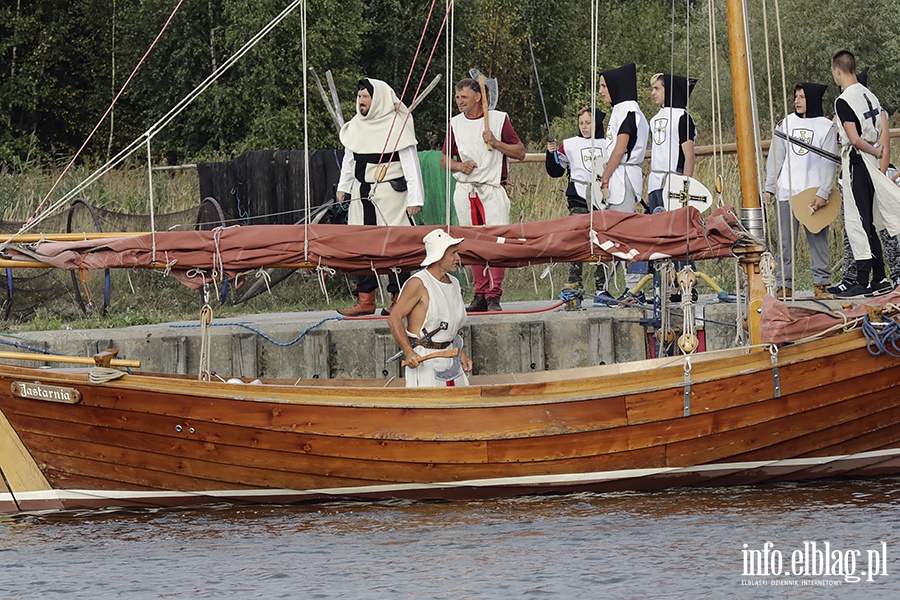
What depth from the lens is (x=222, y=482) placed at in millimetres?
9750

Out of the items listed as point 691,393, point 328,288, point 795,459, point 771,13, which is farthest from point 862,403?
point 771,13

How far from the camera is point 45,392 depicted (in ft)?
31.5

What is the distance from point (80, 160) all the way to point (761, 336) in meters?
21.4

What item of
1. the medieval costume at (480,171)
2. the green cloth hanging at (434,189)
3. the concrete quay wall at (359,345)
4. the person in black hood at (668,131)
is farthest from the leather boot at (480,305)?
the green cloth hanging at (434,189)

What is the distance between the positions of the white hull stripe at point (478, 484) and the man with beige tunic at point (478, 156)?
2.61 metres

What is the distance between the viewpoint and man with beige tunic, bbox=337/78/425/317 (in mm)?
11773

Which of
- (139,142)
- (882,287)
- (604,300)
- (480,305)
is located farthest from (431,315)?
(882,287)

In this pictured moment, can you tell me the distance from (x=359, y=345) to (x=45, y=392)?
300cm

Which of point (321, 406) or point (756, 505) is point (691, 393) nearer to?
point (756, 505)

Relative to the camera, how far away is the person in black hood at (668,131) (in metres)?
12.0

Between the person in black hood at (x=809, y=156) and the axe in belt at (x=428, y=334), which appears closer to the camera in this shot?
the axe in belt at (x=428, y=334)

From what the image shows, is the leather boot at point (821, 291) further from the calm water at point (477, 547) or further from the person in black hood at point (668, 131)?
the calm water at point (477, 547)

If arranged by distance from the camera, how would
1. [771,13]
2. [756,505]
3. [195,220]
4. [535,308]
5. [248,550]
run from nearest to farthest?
1. [248,550]
2. [756,505]
3. [535,308]
4. [195,220]
5. [771,13]

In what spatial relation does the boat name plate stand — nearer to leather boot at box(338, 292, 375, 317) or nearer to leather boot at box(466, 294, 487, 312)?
leather boot at box(338, 292, 375, 317)
